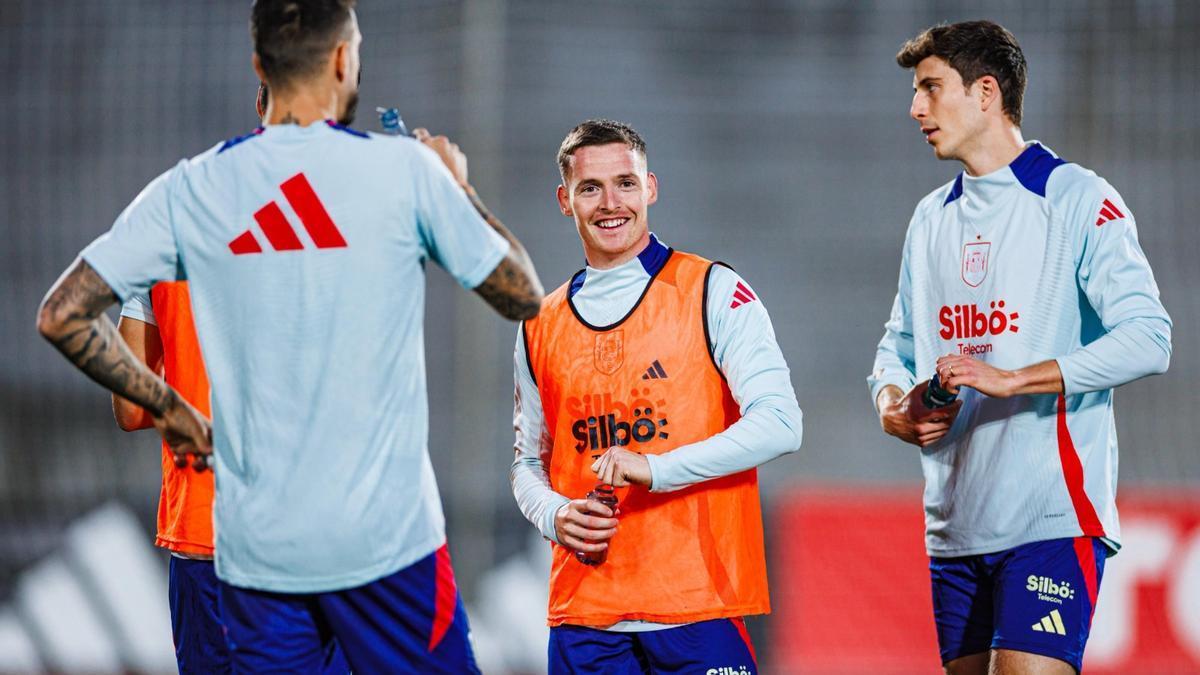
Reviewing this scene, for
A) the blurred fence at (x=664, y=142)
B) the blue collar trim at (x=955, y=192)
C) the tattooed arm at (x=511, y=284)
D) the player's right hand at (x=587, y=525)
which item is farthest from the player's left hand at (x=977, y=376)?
the blurred fence at (x=664, y=142)

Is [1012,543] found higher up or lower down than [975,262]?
lower down

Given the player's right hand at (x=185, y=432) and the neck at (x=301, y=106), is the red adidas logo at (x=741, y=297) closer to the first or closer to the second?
the neck at (x=301, y=106)

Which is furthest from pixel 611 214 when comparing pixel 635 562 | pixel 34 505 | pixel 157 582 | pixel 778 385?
pixel 34 505

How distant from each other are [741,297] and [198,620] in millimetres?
1646

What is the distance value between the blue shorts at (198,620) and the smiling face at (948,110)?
2280 millimetres

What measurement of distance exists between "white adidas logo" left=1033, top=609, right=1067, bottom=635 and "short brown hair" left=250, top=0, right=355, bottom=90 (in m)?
2.21

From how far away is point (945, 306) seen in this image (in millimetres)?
3854

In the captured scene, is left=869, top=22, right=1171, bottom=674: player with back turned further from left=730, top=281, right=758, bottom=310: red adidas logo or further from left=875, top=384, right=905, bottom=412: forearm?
left=730, top=281, right=758, bottom=310: red adidas logo

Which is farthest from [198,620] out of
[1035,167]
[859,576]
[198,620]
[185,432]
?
[859,576]

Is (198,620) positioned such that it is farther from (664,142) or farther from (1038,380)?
(664,142)

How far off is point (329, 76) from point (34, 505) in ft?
21.0

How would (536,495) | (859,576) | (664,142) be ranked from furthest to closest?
(664,142) → (859,576) → (536,495)

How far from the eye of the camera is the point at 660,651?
3.49 meters

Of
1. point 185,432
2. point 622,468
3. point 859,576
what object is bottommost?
point 859,576
